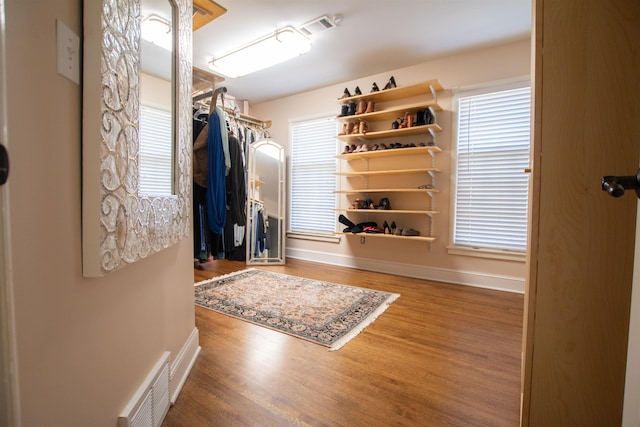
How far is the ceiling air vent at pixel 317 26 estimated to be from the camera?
8.43ft

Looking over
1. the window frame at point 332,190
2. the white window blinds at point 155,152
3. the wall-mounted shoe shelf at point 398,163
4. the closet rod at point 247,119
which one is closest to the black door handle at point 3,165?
the white window blinds at point 155,152

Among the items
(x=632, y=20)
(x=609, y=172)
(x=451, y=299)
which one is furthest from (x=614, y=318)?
(x=451, y=299)

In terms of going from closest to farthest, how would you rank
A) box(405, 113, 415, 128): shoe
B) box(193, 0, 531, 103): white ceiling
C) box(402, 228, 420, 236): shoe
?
box(193, 0, 531, 103): white ceiling, box(405, 113, 415, 128): shoe, box(402, 228, 420, 236): shoe

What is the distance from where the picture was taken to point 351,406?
131 centimetres

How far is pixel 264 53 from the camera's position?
9.99 ft

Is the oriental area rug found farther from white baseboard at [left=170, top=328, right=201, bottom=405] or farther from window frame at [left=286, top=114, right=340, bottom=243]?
window frame at [left=286, top=114, right=340, bottom=243]

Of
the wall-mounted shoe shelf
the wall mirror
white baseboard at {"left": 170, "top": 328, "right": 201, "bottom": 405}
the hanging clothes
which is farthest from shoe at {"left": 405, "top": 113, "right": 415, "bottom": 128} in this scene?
white baseboard at {"left": 170, "top": 328, "right": 201, "bottom": 405}

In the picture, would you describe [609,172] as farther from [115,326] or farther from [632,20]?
[115,326]

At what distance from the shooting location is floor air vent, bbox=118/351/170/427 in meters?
0.96

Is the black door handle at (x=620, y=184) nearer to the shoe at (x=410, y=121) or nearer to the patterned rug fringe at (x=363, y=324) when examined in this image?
the patterned rug fringe at (x=363, y=324)

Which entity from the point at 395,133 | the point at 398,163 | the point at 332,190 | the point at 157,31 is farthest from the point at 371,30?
the point at 157,31

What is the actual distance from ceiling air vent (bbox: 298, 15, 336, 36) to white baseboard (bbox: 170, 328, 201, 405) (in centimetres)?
255

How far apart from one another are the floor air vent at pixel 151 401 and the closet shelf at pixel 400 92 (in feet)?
10.4

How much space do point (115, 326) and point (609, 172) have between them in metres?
1.49
